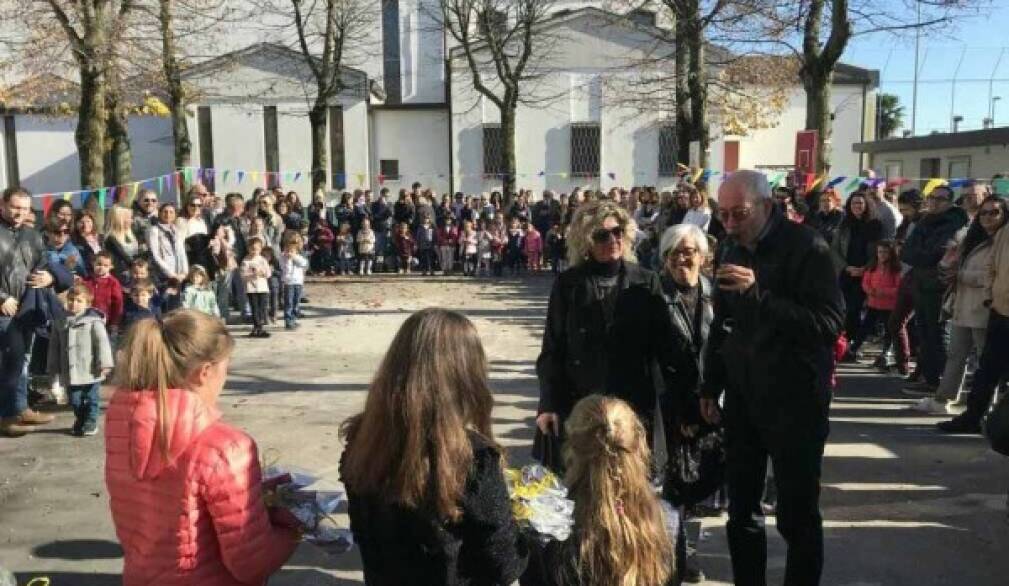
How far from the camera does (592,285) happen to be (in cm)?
374

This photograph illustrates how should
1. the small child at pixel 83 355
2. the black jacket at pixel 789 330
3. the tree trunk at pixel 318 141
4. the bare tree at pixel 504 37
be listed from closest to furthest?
the black jacket at pixel 789 330
the small child at pixel 83 355
the tree trunk at pixel 318 141
the bare tree at pixel 504 37

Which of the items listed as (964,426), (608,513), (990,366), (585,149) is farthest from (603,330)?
(585,149)

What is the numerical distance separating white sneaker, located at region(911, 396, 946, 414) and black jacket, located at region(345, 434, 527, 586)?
6.02 metres

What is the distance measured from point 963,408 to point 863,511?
9.65 feet

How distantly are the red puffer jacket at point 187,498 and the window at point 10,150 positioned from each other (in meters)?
38.5

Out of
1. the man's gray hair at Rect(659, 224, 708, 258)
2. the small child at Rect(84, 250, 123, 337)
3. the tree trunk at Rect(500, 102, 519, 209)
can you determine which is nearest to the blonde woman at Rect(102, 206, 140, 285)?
the small child at Rect(84, 250, 123, 337)

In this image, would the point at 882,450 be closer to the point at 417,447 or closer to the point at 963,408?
the point at 963,408

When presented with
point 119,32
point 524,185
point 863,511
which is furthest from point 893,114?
point 863,511

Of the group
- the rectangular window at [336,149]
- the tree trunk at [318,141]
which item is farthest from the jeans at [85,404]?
the rectangular window at [336,149]

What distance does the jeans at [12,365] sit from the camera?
20.9 ft

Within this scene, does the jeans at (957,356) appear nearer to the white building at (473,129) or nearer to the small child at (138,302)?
the small child at (138,302)

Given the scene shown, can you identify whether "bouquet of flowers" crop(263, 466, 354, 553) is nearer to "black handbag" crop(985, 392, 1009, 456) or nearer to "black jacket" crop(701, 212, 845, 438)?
"black jacket" crop(701, 212, 845, 438)

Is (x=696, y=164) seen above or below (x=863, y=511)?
above

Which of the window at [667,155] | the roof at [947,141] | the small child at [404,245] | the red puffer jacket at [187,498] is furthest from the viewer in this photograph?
the window at [667,155]
